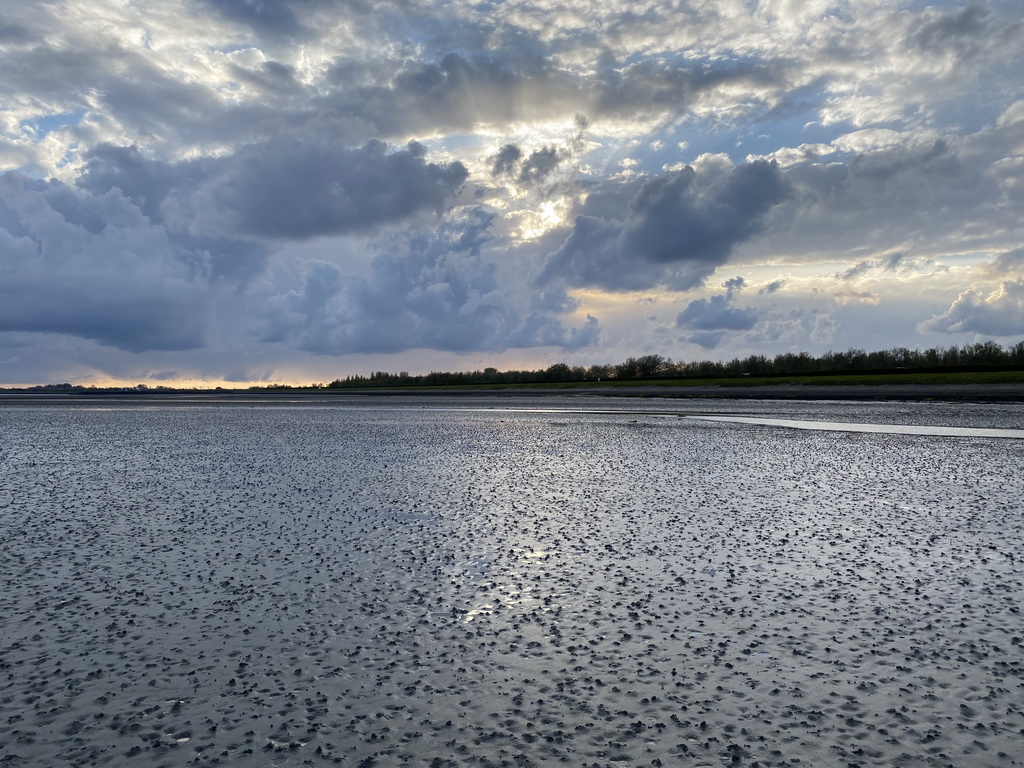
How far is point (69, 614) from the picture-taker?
7.18 meters

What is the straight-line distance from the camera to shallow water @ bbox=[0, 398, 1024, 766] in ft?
15.0

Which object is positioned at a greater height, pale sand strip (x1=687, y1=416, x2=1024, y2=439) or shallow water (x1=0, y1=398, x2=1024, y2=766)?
shallow water (x1=0, y1=398, x2=1024, y2=766)

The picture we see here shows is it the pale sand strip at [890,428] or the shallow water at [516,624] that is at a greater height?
the shallow water at [516,624]

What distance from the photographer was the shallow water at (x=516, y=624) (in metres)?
4.58

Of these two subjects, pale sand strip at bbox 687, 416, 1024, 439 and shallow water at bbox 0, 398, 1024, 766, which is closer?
shallow water at bbox 0, 398, 1024, 766

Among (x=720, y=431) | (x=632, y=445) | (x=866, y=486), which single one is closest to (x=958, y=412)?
(x=720, y=431)

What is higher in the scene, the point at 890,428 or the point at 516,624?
the point at 516,624

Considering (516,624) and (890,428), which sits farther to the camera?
(890,428)

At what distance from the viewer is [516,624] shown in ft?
22.0

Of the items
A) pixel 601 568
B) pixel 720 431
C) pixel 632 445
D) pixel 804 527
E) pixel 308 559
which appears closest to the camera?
pixel 601 568

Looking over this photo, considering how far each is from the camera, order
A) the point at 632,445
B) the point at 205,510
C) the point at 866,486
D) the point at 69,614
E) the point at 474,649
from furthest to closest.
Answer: the point at 632,445 < the point at 866,486 < the point at 205,510 < the point at 69,614 < the point at 474,649

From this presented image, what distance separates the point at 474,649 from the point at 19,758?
10.5 ft

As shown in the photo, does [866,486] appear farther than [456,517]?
Yes

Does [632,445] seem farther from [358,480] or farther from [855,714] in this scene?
[855,714]
